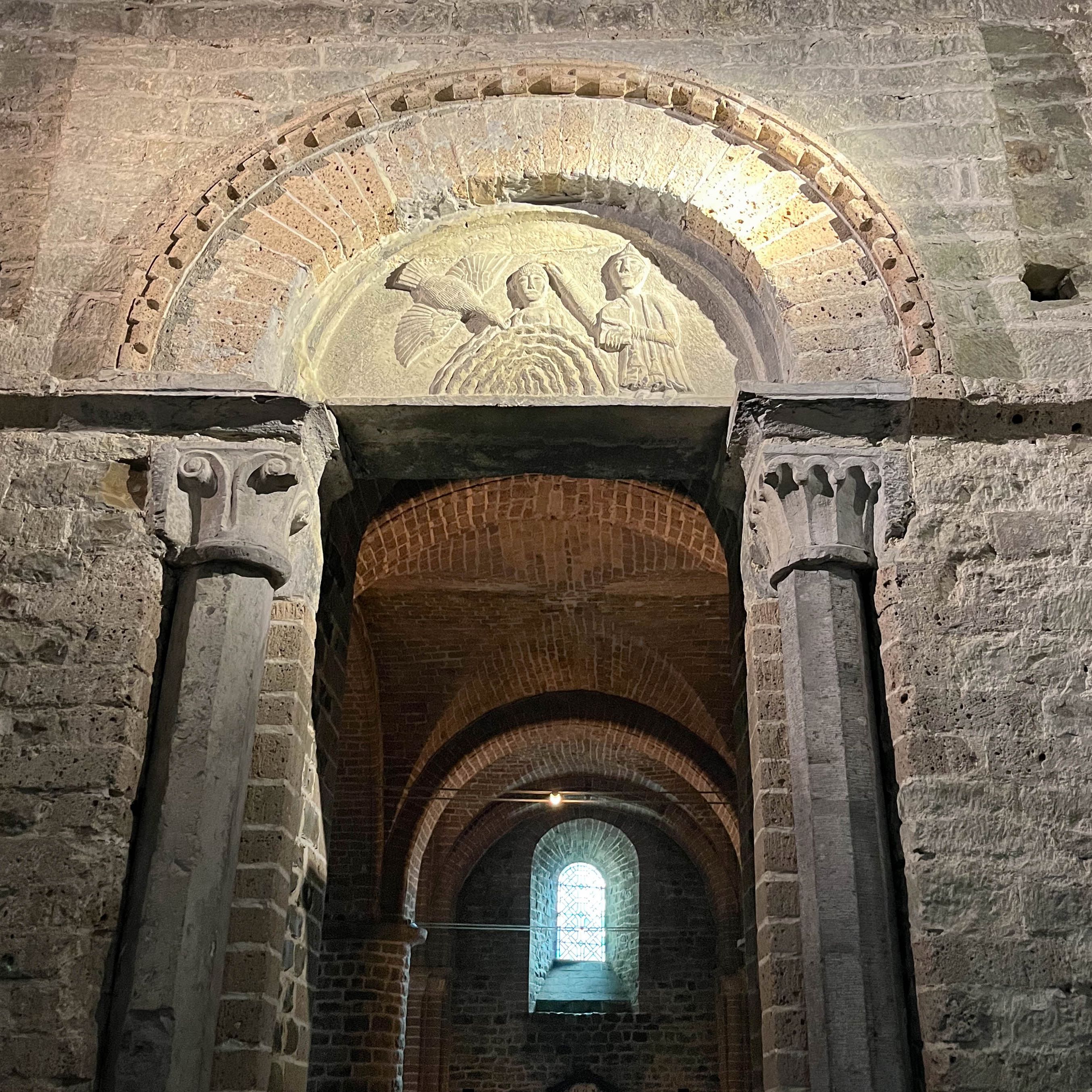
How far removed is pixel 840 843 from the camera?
10.8 ft

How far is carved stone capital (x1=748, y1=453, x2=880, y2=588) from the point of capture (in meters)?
3.71

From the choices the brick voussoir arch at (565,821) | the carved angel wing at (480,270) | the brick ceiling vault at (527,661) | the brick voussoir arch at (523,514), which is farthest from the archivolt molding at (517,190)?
the brick voussoir arch at (565,821)

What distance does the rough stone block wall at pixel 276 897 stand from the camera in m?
3.39

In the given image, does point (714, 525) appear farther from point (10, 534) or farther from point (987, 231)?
point (10, 534)

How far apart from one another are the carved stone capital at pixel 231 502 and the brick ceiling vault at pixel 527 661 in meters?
4.32

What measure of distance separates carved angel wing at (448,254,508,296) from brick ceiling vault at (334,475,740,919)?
3621mm

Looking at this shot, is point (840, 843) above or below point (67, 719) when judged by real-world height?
below

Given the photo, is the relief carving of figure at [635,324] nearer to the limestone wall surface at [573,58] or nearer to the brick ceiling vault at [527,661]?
the limestone wall surface at [573,58]

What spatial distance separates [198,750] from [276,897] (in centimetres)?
55

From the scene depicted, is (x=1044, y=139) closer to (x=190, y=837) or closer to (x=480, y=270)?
(x=480, y=270)

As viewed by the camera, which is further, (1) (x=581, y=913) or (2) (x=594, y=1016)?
(1) (x=581, y=913)

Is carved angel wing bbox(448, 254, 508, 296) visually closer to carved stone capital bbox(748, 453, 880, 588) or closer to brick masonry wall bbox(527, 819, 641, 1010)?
carved stone capital bbox(748, 453, 880, 588)

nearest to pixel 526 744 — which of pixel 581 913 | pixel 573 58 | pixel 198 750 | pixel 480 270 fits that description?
pixel 581 913

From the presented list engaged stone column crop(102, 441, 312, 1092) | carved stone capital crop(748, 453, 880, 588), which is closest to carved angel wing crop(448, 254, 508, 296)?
engaged stone column crop(102, 441, 312, 1092)
